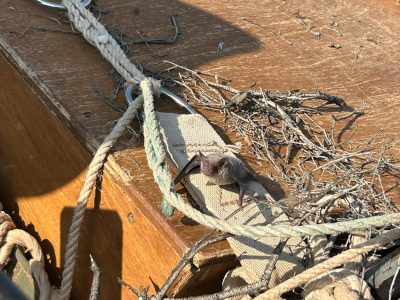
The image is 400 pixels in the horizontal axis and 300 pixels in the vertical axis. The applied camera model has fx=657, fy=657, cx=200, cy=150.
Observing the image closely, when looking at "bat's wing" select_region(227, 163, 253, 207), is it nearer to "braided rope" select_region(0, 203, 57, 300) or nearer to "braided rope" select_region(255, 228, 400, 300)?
"braided rope" select_region(255, 228, 400, 300)

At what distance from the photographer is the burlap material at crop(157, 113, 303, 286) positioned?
1.45m

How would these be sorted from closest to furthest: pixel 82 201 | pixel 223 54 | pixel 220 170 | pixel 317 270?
pixel 317 270
pixel 220 170
pixel 82 201
pixel 223 54

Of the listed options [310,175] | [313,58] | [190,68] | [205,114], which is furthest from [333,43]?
[310,175]

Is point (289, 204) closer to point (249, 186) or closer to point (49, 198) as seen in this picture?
point (249, 186)

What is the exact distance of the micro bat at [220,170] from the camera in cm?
156

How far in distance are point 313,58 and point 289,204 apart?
107 centimetres

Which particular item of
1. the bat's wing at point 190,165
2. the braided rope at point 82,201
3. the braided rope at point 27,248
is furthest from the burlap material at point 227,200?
the braided rope at point 27,248

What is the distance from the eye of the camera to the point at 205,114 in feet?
6.59

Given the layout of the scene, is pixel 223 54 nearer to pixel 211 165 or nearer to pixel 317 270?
pixel 211 165

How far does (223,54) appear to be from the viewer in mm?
2396

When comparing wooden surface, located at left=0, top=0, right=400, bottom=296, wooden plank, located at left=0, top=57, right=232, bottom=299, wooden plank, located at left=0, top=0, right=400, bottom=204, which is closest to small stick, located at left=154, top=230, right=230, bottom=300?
wooden plank, located at left=0, top=57, right=232, bottom=299

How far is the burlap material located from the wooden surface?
9 centimetres

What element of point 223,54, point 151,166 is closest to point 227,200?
point 151,166

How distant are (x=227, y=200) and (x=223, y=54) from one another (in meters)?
0.94
